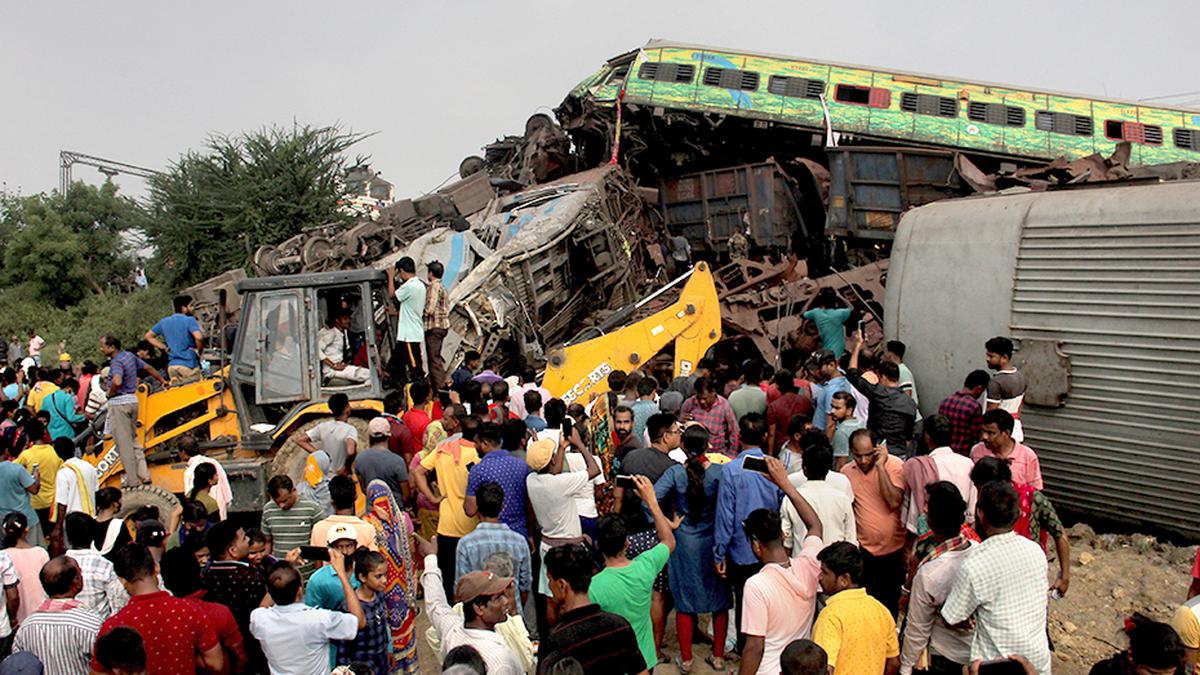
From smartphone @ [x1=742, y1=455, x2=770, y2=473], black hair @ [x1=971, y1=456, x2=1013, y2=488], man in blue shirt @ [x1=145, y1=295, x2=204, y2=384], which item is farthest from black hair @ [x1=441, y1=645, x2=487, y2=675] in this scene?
man in blue shirt @ [x1=145, y1=295, x2=204, y2=384]

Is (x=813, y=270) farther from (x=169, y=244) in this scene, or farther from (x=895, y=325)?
(x=169, y=244)

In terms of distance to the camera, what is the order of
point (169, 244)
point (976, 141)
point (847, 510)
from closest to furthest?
point (847, 510), point (976, 141), point (169, 244)

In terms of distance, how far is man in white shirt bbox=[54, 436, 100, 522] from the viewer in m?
7.63

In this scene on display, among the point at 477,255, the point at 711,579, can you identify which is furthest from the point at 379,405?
the point at 477,255

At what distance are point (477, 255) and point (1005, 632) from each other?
10074 millimetres

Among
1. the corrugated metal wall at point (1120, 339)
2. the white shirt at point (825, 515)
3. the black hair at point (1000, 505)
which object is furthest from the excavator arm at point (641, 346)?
the black hair at point (1000, 505)

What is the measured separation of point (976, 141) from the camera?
18797mm

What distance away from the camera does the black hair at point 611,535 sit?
463 cm

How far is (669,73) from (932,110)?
5487 millimetres

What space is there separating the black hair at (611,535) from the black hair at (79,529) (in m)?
3.02

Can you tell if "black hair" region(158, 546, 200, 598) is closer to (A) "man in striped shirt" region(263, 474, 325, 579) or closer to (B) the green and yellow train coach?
(A) "man in striped shirt" region(263, 474, 325, 579)

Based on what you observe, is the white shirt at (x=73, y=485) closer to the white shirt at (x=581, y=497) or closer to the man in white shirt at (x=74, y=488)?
the man in white shirt at (x=74, y=488)

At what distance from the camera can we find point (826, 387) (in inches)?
305

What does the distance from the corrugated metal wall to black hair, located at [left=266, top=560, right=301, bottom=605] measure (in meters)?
6.34
